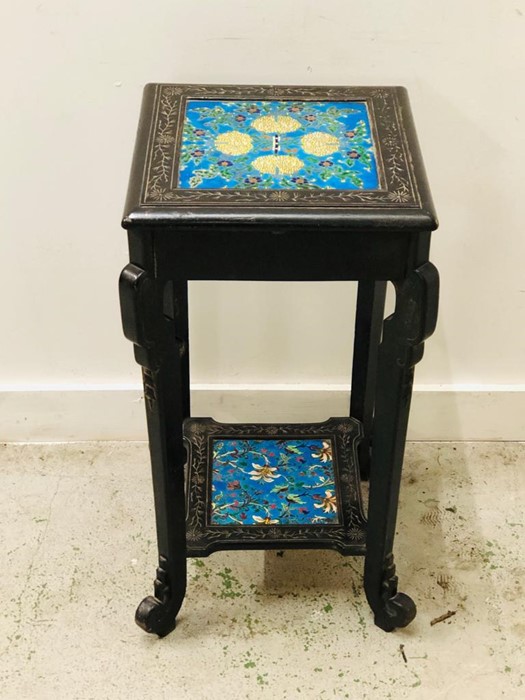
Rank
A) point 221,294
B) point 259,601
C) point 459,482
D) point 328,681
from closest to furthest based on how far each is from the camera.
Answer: point 328,681, point 259,601, point 221,294, point 459,482

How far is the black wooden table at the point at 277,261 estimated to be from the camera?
41.3 inches

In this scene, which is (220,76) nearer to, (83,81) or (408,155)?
(83,81)

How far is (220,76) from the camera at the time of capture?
141 centimetres

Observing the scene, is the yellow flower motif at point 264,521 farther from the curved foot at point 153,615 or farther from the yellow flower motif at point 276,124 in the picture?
the yellow flower motif at point 276,124

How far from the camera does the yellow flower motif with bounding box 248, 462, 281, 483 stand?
152 centimetres

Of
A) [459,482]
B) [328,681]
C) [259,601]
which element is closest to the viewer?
[328,681]

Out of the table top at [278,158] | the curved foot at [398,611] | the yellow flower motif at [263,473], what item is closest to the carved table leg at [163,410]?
the table top at [278,158]

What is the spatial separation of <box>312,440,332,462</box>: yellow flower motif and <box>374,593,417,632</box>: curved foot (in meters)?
0.27

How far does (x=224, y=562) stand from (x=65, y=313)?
53 cm

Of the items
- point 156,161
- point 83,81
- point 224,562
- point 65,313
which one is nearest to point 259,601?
point 224,562

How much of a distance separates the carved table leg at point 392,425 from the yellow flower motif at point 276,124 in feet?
0.89

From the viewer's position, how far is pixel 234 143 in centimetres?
117

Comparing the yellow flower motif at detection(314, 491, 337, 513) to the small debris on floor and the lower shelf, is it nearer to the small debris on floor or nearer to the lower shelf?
the lower shelf

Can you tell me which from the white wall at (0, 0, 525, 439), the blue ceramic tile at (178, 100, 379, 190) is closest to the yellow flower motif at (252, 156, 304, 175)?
the blue ceramic tile at (178, 100, 379, 190)
